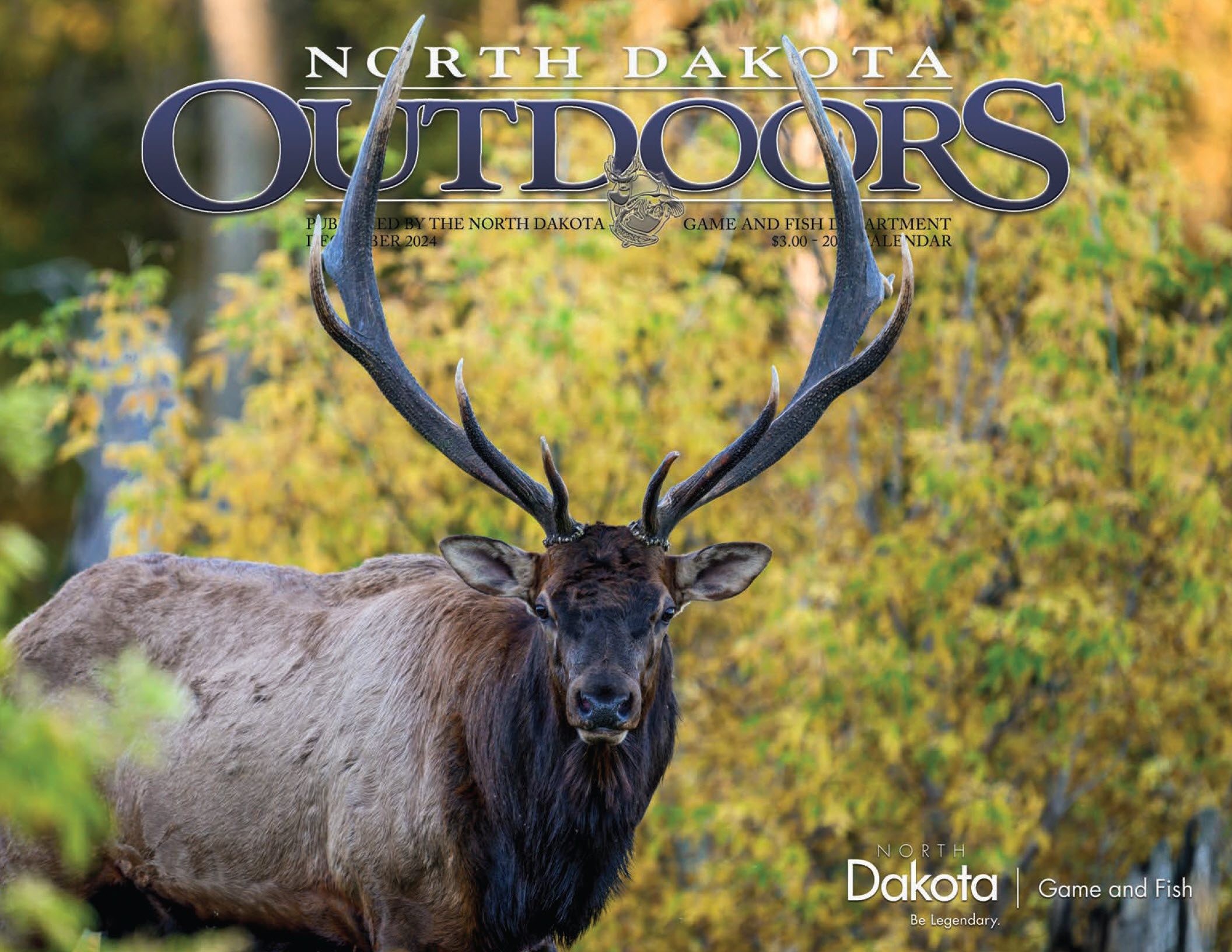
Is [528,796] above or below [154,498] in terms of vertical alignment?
below

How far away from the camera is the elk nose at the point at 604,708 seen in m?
4.85

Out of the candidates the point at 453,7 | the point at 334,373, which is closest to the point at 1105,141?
the point at 334,373

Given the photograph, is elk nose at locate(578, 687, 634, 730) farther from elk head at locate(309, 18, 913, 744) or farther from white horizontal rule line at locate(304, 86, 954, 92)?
white horizontal rule line at locate(304, 86, 954, 92)

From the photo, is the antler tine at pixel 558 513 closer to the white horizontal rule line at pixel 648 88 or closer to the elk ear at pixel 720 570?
the elk ear at pixel 720 570

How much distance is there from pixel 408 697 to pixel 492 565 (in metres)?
0.52

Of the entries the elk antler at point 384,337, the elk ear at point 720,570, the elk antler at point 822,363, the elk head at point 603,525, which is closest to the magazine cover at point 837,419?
the elk antler at point 384,337

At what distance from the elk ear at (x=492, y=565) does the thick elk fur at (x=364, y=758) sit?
17 centimetres

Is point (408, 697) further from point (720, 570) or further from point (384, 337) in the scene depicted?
point (384, 337)

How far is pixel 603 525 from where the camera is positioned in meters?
5.45

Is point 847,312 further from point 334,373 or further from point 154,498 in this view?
point 154,498

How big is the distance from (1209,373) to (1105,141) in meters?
1.63

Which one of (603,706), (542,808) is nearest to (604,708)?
(603,706)

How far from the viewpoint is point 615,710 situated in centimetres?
486

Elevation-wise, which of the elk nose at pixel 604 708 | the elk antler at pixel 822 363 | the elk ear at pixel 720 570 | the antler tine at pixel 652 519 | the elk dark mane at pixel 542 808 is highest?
the elk antler at pixel 822 363
